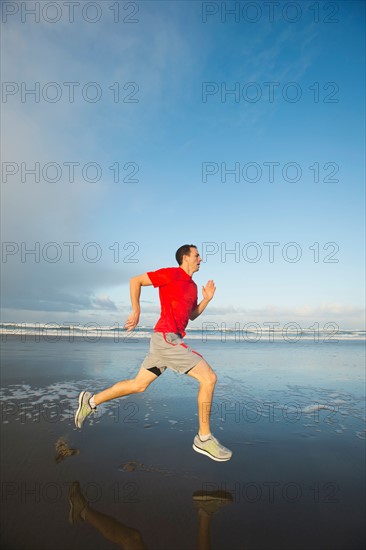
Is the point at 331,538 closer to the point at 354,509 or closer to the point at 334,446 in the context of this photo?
the point at 354,509

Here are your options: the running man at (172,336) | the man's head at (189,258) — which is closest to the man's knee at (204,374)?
the running man at (172,336)

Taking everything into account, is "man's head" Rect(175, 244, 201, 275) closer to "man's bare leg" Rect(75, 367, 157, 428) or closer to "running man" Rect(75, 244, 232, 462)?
"running man" Rect(75, 244, 232, 462)

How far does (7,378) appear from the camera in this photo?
7934mm

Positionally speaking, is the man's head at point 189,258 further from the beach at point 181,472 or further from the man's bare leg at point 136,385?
the beach at point 181,472

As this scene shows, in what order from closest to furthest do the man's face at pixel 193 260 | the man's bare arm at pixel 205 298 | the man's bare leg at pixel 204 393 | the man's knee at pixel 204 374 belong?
1. the man's bare leg at pixel 204 393
2. the man's knee at pixel 204 374
3. the man's face at pixel 193 260
4. the man's bare arm at pixel 205 298

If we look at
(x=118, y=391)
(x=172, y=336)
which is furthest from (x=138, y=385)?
(x=172, y=336)

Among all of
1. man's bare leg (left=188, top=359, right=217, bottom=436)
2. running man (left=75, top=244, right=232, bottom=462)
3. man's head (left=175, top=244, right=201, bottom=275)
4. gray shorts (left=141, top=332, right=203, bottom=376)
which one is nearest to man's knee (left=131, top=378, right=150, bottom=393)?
running man (left=75, top=244, right=232, bottom=462)

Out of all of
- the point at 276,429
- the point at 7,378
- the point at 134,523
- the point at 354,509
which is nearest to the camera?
the point at 134,523

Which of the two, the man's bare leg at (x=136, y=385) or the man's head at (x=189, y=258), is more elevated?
the man's head at (x=189, y=258)

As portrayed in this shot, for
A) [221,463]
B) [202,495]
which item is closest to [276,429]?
[221,463]

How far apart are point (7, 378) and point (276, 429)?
6.03 metres

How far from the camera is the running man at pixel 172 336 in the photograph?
4090 millimetres

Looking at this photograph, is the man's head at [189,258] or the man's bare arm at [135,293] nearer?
the man's bare arm at [135,293]

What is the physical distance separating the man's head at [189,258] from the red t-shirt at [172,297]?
14cm
